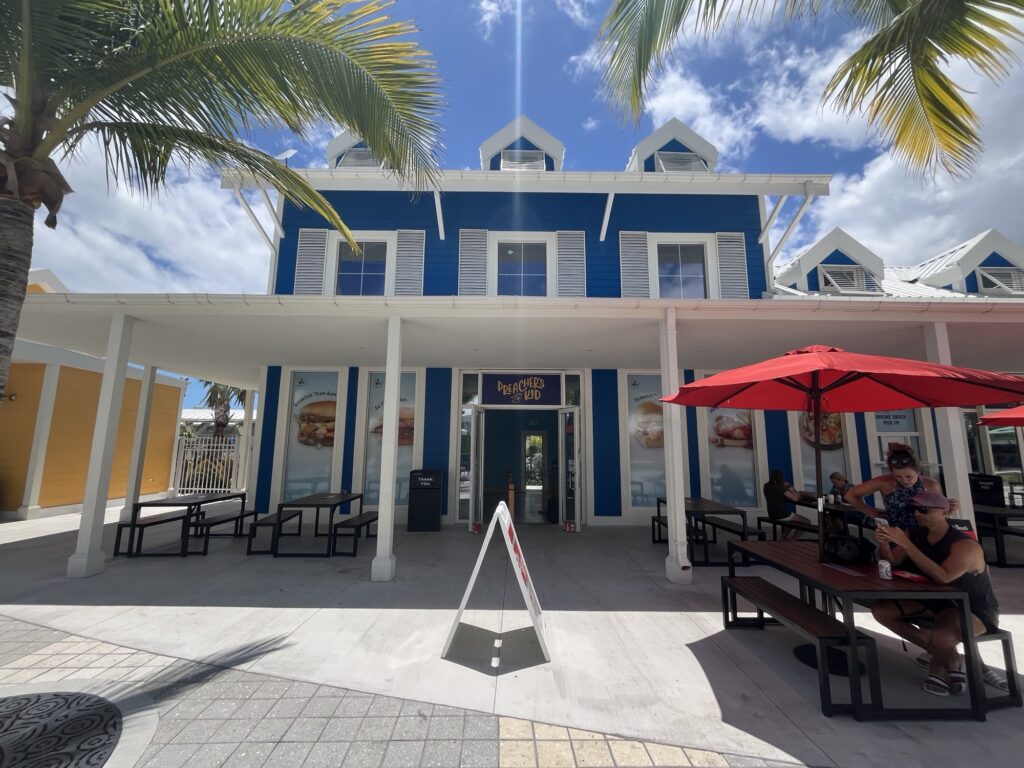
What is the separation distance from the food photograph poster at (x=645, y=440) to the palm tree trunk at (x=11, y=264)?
8.06 m

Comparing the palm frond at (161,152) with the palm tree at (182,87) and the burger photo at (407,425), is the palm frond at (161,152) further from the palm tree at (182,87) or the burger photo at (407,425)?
the burger photo at (407,425)

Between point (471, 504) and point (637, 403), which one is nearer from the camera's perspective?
point (471, 504)

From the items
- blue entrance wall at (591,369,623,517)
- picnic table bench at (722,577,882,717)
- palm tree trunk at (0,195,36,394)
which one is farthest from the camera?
blue entrance wall at (591,369,623,517)

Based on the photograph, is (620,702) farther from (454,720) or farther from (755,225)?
(755,225)

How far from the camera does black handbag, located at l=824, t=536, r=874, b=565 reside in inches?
123

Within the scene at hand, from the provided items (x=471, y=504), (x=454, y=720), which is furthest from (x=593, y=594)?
(x=471, y=504)

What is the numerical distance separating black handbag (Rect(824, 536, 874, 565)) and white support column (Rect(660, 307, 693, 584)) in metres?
1.88

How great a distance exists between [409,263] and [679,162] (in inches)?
259

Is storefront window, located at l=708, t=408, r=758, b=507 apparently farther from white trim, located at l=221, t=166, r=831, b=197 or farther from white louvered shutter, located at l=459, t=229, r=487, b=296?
white louvered shutter, located at l=459, t=229, r=487, b=296

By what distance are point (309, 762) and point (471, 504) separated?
18.8 feet

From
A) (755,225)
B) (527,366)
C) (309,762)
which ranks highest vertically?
(755,225)

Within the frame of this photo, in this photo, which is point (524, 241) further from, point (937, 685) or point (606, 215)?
point (937, 685)

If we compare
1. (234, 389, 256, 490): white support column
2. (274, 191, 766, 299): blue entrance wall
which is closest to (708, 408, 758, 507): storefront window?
(274, 191, 766, 299): blue entrance wall

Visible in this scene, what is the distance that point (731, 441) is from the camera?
857 centimetres
